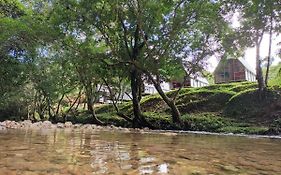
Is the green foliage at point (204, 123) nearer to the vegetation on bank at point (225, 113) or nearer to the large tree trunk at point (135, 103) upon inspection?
the vegetation on bank at point (225, 113)

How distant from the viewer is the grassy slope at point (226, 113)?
13.2 m

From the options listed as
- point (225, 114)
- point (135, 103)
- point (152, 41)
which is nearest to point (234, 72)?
point (225, 114)

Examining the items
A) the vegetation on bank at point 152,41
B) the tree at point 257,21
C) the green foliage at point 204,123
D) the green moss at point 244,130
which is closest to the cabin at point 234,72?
the vegetation on bank at point 152,41

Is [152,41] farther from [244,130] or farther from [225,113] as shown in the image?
Answer: [244,130]

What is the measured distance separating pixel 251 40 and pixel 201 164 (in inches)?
482

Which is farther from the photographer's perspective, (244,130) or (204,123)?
(204,123)

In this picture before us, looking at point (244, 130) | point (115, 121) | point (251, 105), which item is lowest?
point (244, 130)

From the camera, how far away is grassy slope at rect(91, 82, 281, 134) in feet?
43.2

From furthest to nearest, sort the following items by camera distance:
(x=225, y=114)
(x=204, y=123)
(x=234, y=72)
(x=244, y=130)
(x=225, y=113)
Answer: (x=234, y=72) → (x=225, y=113) → (x=225, y=114) → (x=204, y=123) → (x=244, y=130)

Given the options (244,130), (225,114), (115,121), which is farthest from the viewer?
(115,121)

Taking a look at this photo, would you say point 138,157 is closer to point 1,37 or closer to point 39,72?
point 1,37

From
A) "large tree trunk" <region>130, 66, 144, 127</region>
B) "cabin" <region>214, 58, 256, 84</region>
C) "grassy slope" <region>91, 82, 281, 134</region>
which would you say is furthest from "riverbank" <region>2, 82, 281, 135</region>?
"cabin" <region>214, 58, 256, 84</region>

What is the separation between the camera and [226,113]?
16.2 meters

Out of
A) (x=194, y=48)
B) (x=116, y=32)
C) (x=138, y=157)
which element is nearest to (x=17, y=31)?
(x=116, y=32)
